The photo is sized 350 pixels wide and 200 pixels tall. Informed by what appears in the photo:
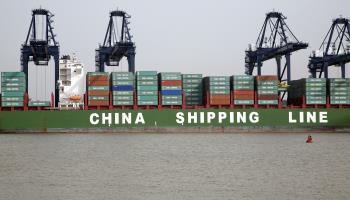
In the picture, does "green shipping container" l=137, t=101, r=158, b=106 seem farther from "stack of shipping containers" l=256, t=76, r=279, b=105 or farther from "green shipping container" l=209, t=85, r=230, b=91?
"stack of shipping containers" l=256, t=76, r=279, b=105

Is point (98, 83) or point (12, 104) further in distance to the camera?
point (98, 83)

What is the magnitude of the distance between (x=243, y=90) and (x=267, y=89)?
3.12 m

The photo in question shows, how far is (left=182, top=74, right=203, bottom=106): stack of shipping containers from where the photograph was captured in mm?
70750

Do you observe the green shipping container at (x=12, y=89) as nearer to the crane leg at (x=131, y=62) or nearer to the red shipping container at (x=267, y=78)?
the crane leg at (x=131, y=62)

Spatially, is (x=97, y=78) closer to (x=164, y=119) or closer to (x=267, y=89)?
(x=164, y=119)

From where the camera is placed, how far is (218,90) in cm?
6938

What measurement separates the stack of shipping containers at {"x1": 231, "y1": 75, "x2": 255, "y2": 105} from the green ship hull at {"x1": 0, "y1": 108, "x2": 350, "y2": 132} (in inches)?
44.7

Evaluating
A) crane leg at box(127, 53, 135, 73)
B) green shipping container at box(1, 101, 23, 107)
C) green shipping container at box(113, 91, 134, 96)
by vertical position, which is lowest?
green shipping container at box(1, 101, 23, 107)

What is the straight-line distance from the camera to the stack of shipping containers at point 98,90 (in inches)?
2694

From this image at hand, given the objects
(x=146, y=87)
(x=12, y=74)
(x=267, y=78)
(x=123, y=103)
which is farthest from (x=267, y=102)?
(x=12, y=74)

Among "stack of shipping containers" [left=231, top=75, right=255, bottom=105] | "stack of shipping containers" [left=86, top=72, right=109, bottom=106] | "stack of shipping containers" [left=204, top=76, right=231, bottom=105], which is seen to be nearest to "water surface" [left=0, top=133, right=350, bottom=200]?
"stack of shipping containers" [left=86, top=72, right=109, bottom=106]

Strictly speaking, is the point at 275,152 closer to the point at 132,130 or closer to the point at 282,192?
the point at 282,192

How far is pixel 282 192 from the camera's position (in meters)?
21.5

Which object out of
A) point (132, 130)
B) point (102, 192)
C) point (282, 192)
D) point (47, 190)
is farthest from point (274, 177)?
point (132, 130)
